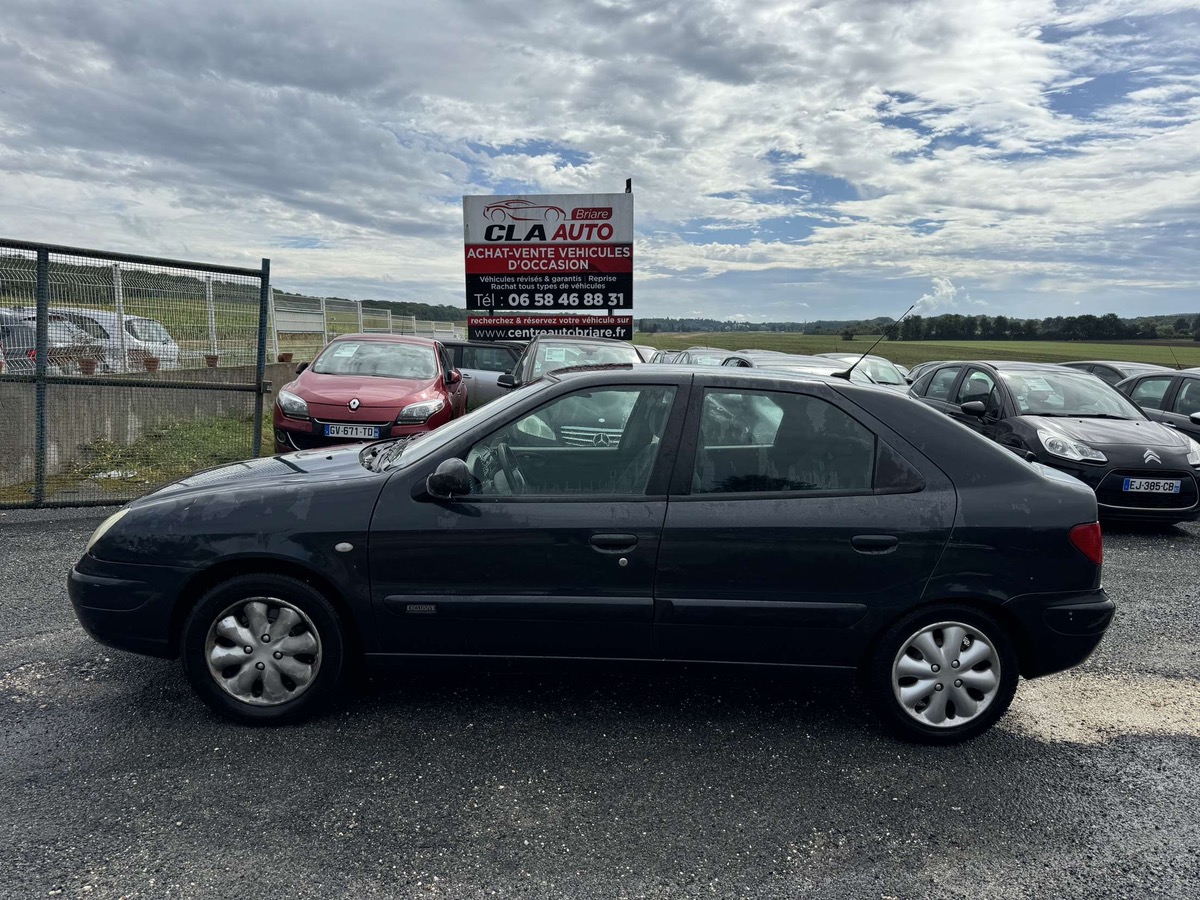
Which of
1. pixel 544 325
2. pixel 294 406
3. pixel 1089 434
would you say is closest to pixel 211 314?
pixel 294 406

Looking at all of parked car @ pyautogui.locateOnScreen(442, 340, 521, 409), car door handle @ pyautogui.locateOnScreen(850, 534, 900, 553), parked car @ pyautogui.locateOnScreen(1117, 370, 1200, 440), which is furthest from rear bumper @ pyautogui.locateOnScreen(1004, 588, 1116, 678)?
parked car @ pyautogui.locateOnScreen(442, 340, 521, 409)

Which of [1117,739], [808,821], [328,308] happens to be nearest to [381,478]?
[808,821]

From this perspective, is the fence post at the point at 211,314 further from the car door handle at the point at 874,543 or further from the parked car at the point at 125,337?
the car door handle at the point at 874,543

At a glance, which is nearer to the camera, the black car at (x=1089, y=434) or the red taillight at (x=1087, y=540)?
the red taillight at (x=1087, y=540)

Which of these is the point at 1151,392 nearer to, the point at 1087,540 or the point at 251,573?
the point at 1087,540

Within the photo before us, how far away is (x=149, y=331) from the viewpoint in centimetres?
747

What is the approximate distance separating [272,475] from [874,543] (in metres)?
2.59

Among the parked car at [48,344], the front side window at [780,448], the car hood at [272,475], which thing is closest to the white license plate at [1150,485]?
the front side window at [780,448]

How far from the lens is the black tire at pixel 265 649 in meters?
3.18

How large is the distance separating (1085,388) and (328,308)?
19.4 metres

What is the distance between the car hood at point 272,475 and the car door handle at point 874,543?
1.96 m

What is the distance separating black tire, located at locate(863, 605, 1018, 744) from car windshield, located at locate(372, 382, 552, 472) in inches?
72.6

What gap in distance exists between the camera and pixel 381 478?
3283 mm

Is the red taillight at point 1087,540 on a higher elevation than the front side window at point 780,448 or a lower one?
lower
